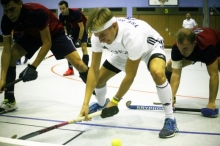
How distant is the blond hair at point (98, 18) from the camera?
1.86 metres

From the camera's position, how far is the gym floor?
2209 mm

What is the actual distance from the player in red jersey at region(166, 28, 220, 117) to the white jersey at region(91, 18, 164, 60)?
45cm

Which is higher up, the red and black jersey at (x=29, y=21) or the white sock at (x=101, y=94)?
the red and black jersey at (x=29, y=21)

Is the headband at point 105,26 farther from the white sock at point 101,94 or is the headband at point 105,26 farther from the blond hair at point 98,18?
the white sock at point 101,94

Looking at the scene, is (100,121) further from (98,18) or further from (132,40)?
(98,18)

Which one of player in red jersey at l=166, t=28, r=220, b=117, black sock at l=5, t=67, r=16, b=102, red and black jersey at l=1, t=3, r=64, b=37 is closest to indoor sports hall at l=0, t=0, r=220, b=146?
black sock at l=5, t=67, r=16, b=102

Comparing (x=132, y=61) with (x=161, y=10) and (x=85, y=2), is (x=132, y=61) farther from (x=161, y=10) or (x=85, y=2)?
(x=85, y=2)

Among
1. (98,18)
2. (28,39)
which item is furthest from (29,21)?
(98,18)

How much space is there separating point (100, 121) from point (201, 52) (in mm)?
1169

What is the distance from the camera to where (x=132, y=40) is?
203 cm

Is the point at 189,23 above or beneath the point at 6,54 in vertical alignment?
beneath

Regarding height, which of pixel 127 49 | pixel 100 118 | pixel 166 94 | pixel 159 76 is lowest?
pixel 100 118

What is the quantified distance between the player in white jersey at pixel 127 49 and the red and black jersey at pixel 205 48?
1.67 feet

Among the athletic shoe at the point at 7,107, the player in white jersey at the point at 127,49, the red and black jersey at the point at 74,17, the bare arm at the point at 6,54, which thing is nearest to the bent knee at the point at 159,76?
the player in white jersey at the point at 127,49
